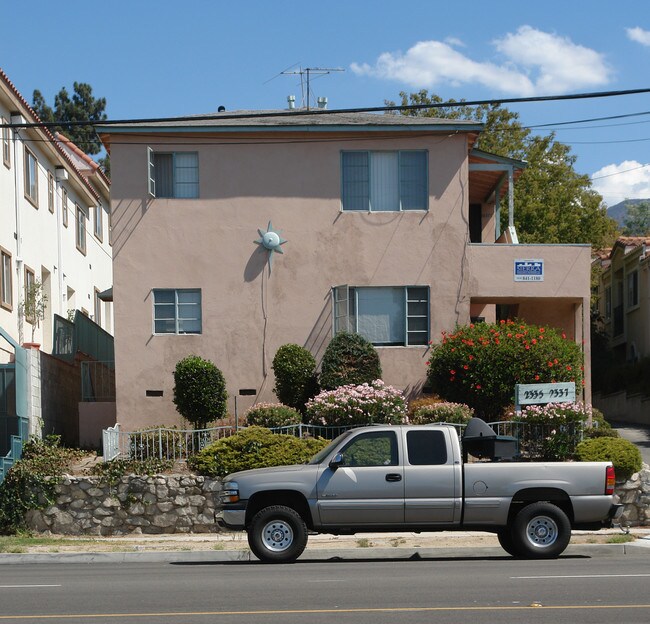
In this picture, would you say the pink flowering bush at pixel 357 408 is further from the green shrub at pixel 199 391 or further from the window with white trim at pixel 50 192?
the window with white trim at pixel 50 192

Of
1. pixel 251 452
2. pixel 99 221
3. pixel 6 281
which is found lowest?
pixel 251 452

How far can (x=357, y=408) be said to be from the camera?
896 inches

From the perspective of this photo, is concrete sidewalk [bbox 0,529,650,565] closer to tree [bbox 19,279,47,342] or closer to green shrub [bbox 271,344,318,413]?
green shrub [bbox 271,344,318,413]

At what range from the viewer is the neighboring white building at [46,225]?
31.0m

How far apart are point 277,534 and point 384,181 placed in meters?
13.1

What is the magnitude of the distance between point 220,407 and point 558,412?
7440 millimetres

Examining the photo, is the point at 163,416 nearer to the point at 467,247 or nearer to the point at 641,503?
the point at 467,247

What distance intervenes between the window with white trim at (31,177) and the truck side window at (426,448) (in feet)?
66.7

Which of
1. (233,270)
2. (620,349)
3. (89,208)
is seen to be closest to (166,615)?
(233,270)

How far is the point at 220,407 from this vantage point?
2483cm

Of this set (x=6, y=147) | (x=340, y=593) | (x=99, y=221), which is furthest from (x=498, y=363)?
(x=99, y=221)

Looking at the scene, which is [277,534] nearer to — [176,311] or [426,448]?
[426,448]

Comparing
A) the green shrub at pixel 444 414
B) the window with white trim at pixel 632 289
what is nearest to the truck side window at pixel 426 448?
the green shrub at pixel 444 414

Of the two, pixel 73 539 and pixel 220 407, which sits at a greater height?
pixel 220 407
